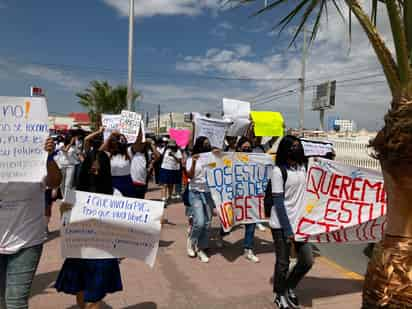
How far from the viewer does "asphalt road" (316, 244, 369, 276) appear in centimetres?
514

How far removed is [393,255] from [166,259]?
3715 mm

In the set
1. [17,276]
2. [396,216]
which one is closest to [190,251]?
[17,276]

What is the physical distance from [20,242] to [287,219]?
2.29 m

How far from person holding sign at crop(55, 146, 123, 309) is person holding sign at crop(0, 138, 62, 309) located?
391mm

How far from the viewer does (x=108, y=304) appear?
3541 millimetres

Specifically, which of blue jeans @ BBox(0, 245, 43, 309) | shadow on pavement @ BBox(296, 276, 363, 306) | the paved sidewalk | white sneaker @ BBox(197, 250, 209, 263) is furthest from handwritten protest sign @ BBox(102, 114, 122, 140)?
blue jeans @ BBox(0, 245, 43, 309)

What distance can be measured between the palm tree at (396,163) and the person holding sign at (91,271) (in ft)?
6.44

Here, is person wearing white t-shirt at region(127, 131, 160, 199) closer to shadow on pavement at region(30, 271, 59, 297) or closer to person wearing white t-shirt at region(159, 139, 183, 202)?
shadow on pavement at region(30, 271, 59, 297)

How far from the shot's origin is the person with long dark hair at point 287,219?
136 inches

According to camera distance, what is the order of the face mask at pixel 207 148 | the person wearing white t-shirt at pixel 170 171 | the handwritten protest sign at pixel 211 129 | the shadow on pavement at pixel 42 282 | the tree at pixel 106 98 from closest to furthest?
the shadow on pavement at pixel 42 282
the face mask at pixel 207 148
the handwritten protest sign at pixel 211 129
the person wearing white t-shirt at pixel 170 171
the tree at pixel 106 98

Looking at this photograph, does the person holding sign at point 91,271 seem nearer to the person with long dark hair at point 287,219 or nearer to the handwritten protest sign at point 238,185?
the person with long dark hair at point 287,219

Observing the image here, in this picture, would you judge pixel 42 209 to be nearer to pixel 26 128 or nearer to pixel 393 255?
pixel 26 128

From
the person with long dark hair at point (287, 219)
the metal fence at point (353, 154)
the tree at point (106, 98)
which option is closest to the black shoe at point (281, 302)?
the person with long dark hair at point (287, 219)

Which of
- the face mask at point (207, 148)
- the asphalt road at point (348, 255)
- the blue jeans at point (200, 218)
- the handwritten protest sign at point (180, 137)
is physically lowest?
the asphalt road at point (348, 255)
